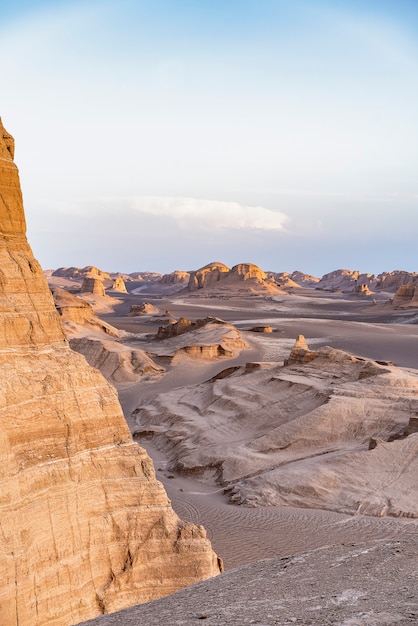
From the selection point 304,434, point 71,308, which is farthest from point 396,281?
point 304,434

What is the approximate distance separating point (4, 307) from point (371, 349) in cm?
3999

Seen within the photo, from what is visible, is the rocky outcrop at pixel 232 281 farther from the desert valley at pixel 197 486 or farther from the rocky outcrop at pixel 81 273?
the desert valley at pixel 197 486

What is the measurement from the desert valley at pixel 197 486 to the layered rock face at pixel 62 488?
0.02 metres

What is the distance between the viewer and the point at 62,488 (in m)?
8.61

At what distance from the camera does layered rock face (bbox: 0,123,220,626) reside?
800 centimetres

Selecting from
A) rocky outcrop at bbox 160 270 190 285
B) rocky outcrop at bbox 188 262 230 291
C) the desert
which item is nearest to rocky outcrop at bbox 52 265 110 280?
rocky outcrop at bbox 160 270 190 285

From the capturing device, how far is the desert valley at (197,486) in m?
7.36

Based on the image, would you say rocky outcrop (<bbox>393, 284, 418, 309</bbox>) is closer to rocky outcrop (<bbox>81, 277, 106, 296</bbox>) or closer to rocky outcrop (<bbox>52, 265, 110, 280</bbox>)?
rocky outcrop (<bbox>81, 277, 106, 296</bbox>)

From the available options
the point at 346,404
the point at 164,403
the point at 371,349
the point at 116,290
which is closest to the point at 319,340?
the point at 371,349

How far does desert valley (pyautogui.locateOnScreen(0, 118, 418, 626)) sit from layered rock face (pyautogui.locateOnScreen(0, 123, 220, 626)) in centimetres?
2

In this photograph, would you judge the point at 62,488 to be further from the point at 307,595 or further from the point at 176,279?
the point at 176,279

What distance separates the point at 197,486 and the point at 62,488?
11027mm

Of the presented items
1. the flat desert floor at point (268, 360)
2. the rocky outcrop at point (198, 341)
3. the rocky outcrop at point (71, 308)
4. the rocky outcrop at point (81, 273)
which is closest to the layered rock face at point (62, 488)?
the flat desert floor at point (268, 360)

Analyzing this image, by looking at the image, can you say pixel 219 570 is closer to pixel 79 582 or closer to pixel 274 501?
pixel 79 582
